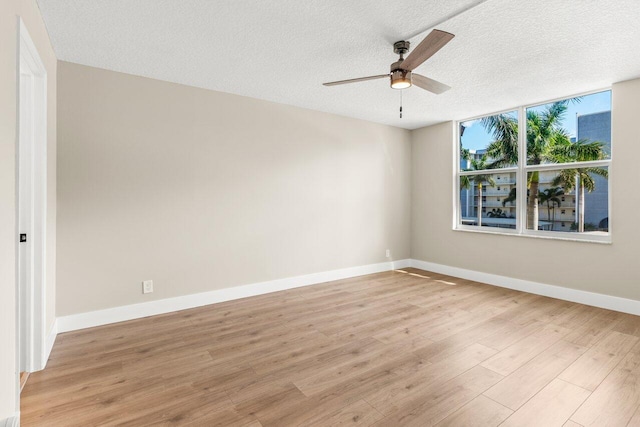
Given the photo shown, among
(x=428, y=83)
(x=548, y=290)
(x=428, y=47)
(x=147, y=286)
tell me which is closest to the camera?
(x=428, y=47)

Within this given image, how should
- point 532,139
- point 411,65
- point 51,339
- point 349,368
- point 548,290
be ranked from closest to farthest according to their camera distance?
point 349,368 → point 411,65 → point 51,339 → point 548,290 → point 532,139

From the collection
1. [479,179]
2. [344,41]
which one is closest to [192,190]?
[344,41]

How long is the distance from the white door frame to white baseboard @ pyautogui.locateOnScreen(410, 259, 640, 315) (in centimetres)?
503

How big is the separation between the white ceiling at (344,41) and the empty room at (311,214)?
0.02 m

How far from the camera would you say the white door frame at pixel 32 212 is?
7.04 ft

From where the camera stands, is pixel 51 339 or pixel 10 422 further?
pixel 51 339

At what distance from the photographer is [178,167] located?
3.45 meters

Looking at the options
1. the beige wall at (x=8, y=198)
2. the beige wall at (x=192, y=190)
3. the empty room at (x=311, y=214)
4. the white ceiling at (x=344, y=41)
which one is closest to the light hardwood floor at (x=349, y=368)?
the empty room at (x=311, y=214)

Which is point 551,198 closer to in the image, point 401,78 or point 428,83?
point 428,83

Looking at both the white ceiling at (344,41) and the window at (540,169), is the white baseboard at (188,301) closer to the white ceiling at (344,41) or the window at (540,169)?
the window at (540,169)

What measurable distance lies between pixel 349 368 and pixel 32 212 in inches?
98.5

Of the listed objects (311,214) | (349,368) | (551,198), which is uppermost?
(551,198)

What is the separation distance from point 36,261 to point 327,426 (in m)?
2.31

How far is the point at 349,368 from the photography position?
226 centimetres
